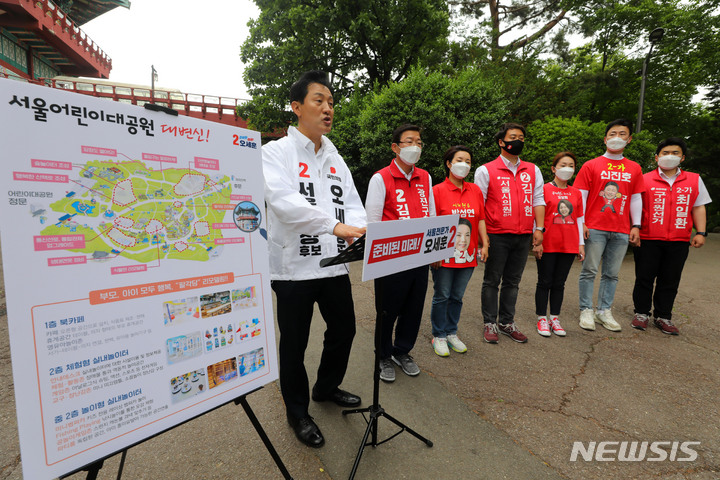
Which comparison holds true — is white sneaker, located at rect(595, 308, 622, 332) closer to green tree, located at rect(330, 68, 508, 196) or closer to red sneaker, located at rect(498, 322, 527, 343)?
red sneaker, located at rect(498, 322, 527, 343)

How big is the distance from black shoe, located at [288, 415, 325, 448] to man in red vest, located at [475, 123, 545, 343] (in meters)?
2.24

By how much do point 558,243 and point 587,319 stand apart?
3.59ft

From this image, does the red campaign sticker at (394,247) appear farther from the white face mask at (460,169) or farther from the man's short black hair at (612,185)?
the man's short black hair at (612,185)

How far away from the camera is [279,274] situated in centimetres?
213

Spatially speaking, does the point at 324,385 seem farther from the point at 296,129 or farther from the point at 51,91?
the point at 51,91

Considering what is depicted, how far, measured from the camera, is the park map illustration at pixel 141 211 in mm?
1193

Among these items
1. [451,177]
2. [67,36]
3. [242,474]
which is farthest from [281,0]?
[242,474]

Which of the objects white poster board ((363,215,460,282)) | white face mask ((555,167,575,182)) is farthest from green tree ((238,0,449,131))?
white poster board ((363,215,460,282))

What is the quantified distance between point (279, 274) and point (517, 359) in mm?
2580

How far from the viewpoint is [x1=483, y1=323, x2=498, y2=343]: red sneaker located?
3.68 meters

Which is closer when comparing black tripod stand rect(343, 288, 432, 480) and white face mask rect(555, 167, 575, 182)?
black tripod stand rect(343, 288, 432, 480)

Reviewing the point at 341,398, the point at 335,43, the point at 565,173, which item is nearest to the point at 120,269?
the point at 341,398

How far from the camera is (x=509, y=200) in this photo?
3.54 metres

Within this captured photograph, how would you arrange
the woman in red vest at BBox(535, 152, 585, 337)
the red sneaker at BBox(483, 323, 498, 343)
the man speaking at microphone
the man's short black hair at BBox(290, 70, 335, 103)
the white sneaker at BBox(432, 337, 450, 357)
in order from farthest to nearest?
the woman in red vest at BBox(535, 152, 585, 337)
the red sneaker at BBox(483, 323, 498, 343)
the white sneaker at BBox(432, 337, 450, 357)
the man's short black hair at BBox(290, 70, 335, 103)
the man speaking at microphone
